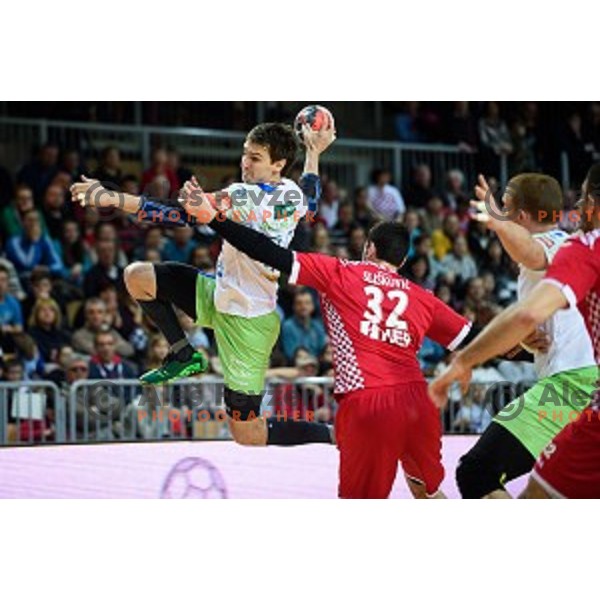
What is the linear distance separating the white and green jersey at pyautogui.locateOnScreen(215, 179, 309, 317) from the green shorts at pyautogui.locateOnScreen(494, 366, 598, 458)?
146cm

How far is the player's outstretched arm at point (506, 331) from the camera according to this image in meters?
4.36

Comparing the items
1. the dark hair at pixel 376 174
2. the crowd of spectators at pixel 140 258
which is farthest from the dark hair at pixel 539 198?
the dark hair at pixel 376 174

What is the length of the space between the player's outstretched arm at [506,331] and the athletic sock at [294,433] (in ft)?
9.89

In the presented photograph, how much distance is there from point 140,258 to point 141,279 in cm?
594

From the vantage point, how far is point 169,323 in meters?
7.29

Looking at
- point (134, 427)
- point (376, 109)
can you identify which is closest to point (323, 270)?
Result: point (134, 427)

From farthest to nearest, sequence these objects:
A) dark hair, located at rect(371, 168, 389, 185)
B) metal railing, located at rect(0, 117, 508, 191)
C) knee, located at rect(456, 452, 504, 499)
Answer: dark hair, located at rect(371, 168, 389, 185), metal railing, located at rect(0, 117, 508, 191), knee, located at rect(456, 452, 504, 499)

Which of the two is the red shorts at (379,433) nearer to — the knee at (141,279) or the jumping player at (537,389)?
the jumping player at (537,389)

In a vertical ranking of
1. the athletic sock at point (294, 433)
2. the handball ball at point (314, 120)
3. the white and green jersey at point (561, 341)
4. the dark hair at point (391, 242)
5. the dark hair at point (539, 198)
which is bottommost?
the athletic sock at point (294, 433)

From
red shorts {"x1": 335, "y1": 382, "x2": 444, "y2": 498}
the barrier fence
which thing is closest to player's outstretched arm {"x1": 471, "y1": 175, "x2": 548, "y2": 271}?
red shorts {"x1": 335, "y1": 382, "x2": 444, "y2": 498}

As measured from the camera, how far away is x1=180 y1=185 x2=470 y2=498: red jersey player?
5992mm

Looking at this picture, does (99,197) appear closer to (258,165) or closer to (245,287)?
(258,165)

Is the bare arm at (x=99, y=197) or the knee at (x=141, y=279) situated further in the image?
the knee at (x=141, y=279)

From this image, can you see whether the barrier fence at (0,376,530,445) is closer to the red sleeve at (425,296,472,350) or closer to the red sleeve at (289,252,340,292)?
the red sleeve at (425,296,472,350)
